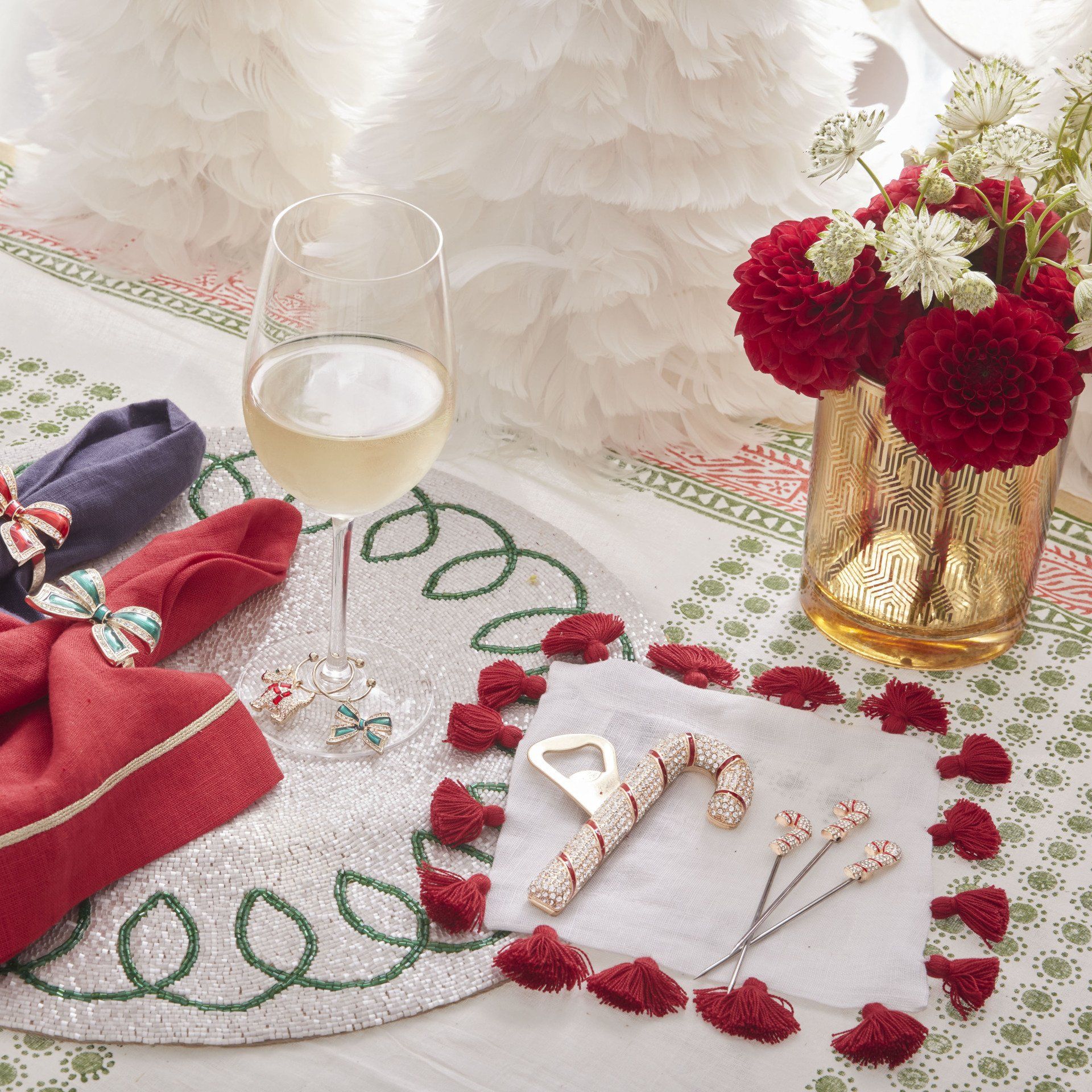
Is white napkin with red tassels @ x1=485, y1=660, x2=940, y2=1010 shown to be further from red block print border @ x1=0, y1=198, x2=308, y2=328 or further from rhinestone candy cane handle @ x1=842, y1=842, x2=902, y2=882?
red block print border @ x1=0, y1=198, x2=308, y2=328

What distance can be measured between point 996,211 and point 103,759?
644mm

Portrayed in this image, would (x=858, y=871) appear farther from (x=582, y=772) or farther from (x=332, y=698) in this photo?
(x=332, y=698)

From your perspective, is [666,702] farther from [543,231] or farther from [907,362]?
[543,231]

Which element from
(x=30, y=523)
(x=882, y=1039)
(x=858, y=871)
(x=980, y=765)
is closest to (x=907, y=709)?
(x=980, y=765)

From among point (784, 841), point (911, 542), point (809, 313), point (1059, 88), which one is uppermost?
point (1059, 88)

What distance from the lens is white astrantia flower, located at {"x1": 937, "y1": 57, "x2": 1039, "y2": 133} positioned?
2.66 ft

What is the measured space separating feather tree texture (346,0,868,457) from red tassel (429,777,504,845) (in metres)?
0.45

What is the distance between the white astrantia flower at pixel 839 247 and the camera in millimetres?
778

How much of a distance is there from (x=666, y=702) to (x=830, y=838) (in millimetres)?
150

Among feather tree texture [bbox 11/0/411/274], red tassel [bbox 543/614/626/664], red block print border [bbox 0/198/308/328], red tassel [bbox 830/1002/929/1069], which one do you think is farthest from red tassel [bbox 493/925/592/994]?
feather tree texture [bbox 11/0/411/274]

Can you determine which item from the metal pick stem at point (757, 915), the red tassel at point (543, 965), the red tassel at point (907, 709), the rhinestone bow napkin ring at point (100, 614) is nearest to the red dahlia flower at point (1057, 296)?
the red tassel at point (907, 709)

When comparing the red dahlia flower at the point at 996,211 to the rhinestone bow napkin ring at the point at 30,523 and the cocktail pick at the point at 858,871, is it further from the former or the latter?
the rhinestone bow napkin ring at the point at 30,523

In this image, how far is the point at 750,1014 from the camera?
0.70m

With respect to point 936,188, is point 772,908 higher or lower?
lower
